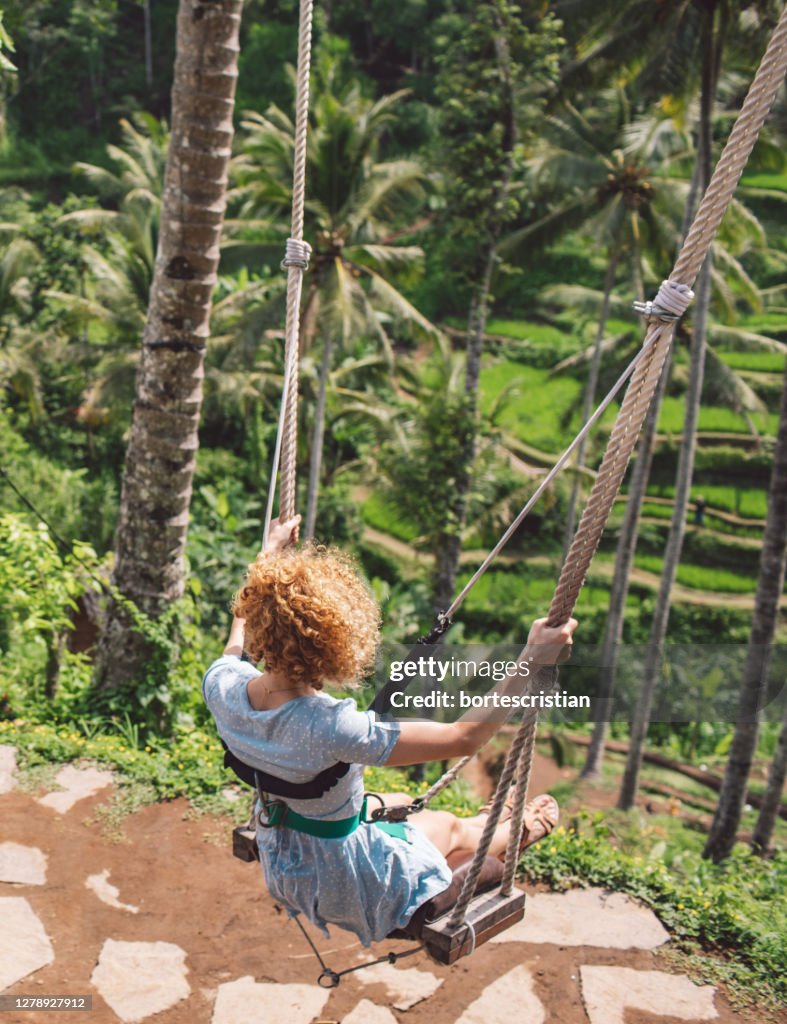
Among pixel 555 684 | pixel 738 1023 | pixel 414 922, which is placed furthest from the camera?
pixel 738 1023

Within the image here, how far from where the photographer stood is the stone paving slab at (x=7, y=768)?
12.7ft

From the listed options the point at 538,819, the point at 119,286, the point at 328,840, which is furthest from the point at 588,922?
the point at 119,286

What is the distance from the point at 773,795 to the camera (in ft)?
29.6

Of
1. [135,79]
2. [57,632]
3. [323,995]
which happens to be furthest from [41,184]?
[323,995]

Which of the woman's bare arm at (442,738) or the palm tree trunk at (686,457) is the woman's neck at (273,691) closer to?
the woman's bare arm at (442,738)

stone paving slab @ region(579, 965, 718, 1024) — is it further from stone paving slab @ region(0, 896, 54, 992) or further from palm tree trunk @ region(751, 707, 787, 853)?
palm tree trunk @ region(751, 707, 787, 853)

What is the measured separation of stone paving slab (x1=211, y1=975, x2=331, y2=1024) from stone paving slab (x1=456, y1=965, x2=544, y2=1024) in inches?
17.9

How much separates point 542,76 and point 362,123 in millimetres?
2373

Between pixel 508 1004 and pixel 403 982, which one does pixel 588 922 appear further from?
pixel 403 982

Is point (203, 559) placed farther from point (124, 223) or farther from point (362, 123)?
point (362, 123)

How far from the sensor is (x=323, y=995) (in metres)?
3.03

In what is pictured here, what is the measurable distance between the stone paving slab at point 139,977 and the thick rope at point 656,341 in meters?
1.12

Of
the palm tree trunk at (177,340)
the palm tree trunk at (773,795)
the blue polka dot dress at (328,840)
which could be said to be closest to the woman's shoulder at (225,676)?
A: the blue polka dot dress at (328,840)

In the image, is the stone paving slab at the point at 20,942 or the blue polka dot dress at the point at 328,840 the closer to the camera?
the blue polka dot dress at the point at 328,840
